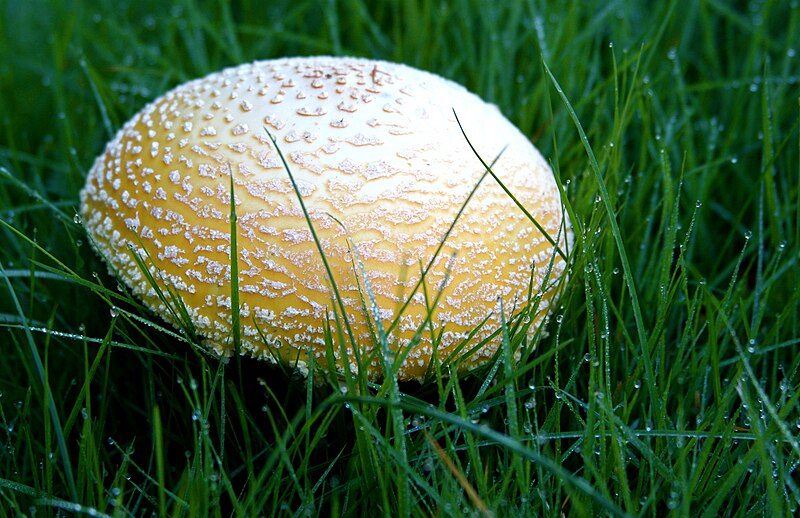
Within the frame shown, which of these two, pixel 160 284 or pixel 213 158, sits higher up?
pixel 213 158

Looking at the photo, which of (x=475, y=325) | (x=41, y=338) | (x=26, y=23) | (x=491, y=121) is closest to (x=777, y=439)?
(x=475, y=325)

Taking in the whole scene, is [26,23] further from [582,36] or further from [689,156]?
[689,156]

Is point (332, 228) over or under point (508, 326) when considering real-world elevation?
over
